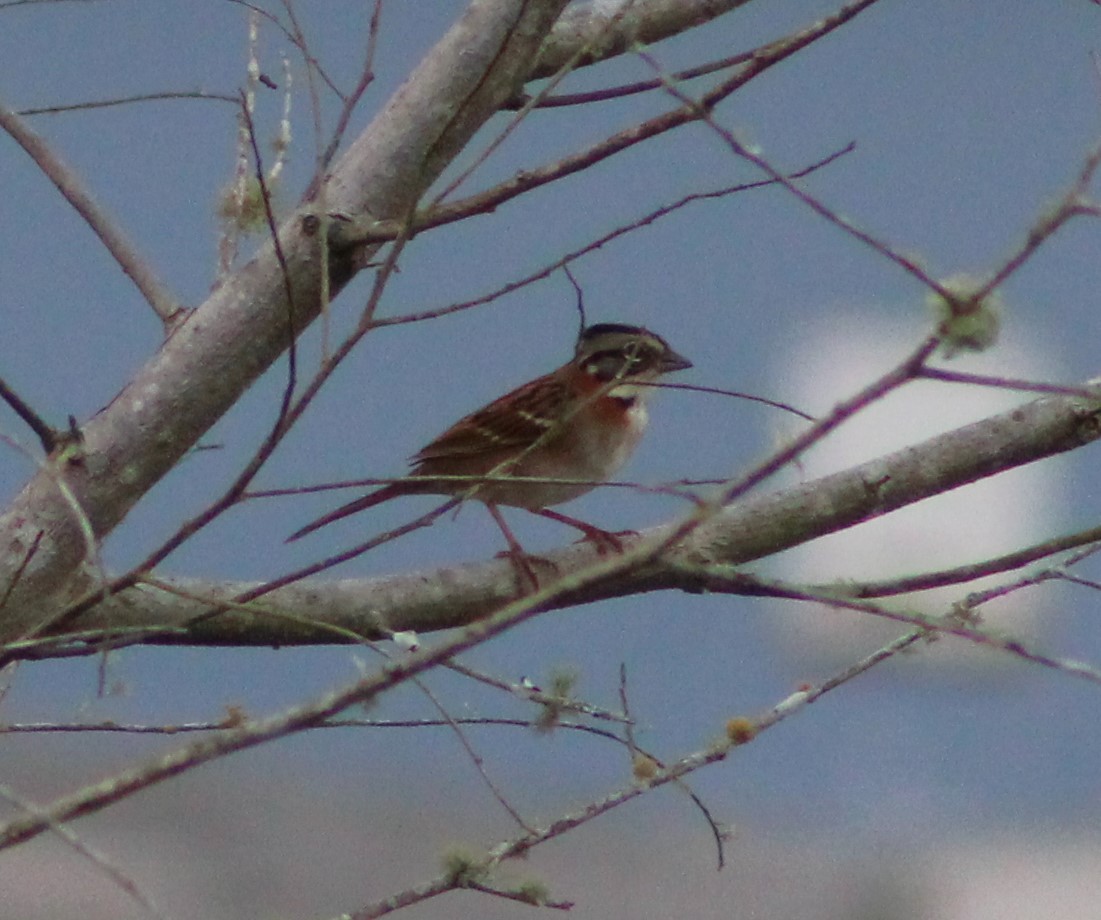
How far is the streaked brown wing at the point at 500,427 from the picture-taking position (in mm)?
3936

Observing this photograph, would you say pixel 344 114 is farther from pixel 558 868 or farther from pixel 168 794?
pixel 168 794

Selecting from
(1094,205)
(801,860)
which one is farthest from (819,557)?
(1094,205)

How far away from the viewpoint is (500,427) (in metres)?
3.97

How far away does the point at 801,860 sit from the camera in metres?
6.80

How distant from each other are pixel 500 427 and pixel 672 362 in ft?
1.43

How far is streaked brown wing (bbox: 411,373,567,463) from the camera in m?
3.94

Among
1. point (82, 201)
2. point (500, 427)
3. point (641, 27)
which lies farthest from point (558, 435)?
point (82, 201)

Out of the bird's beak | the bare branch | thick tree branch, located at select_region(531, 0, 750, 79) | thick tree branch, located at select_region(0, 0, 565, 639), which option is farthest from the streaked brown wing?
thick tree branch, located at select_region(0, 0, 565, 639)

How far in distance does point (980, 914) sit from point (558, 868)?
162cm

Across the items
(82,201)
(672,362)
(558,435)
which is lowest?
(82,201)

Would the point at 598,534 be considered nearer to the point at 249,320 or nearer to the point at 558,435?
the point at 558,435

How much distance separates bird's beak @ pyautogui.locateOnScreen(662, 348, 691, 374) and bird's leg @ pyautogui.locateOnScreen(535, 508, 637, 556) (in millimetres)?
436

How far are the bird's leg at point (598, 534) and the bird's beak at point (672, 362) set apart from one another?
436 millimetres

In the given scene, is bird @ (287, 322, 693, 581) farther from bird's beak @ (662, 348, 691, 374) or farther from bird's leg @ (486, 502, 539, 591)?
bird's leg @ (486, 502, 539, 591)
